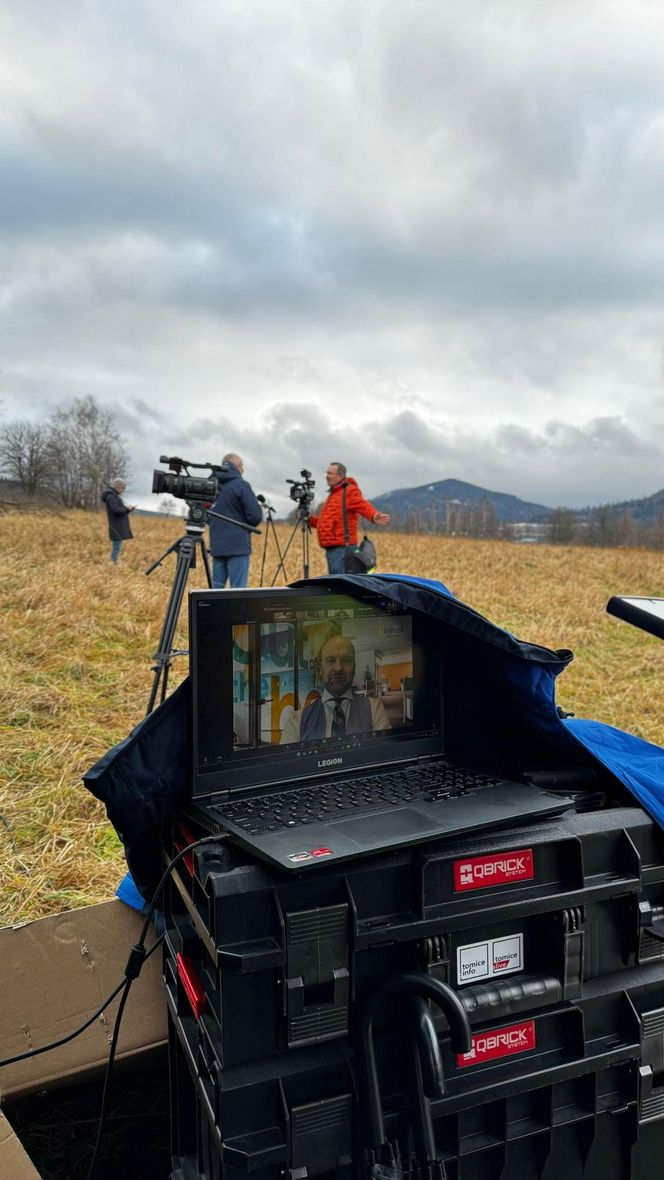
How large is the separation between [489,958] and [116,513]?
13.2m

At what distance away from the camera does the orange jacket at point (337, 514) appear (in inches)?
372

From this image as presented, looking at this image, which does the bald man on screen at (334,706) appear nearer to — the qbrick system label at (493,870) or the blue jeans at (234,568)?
the qbrick system label at (493,870)

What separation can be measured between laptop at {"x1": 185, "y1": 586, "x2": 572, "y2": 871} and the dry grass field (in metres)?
1.86

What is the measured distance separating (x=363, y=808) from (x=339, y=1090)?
53 centimetres

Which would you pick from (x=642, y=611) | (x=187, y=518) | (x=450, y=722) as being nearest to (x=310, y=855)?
(x=450, y=722)

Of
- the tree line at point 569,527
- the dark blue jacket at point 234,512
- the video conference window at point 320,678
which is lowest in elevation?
the video conference window at point 320,678

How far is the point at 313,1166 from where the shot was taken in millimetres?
1370

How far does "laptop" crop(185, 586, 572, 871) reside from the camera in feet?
5.02

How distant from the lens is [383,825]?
1479 mm

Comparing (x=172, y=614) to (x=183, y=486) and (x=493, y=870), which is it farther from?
(x=493, y=870)

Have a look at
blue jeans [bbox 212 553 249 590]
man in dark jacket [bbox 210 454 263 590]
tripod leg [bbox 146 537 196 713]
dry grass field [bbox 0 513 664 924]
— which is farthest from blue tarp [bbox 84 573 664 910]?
blue jeans [bbox 212 553 249 590]

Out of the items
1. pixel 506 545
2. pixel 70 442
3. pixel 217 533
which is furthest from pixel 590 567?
pixel 70 442

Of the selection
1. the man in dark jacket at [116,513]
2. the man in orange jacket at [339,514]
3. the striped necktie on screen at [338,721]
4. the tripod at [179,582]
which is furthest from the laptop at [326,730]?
the man in dark jacket at [116,513]

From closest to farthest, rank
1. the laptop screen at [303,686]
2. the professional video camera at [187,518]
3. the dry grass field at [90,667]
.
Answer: the laptop screen at [303,686]
the dry grass field at [90,667]
the professional video camera at [187,518]
